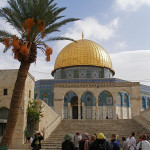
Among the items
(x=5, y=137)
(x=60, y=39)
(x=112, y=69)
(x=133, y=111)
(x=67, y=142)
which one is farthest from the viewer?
(x=112, y=69)

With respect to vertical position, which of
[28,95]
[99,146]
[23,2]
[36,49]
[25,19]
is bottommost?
[99,146]

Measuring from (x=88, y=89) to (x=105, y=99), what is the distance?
10.8ft

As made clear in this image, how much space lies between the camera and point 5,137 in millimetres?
9164

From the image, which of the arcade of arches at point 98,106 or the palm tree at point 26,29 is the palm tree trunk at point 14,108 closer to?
the palm tree at point 26,29

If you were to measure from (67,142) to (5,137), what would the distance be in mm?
4493

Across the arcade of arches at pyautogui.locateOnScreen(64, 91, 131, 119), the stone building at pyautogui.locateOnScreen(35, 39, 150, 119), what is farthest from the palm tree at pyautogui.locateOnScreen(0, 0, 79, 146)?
the arcade of arches at pyautogui.locateOnScreen(64, 91, 131, 119)

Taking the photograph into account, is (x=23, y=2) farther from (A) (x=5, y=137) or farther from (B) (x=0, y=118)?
(B) (x=0, y=118)

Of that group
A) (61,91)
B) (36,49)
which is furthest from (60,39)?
(61,91)

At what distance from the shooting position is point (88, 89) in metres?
24.1

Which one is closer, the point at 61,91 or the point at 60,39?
the point at 60,39

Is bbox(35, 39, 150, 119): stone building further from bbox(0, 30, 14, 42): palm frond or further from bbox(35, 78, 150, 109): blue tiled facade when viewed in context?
bbox(0, 30, 14, 42): palm frond

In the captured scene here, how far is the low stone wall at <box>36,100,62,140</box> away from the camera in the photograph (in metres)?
14.8

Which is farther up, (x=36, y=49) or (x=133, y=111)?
(x=36, y=49)

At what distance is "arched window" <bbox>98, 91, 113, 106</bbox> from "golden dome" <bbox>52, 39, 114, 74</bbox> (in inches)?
180
